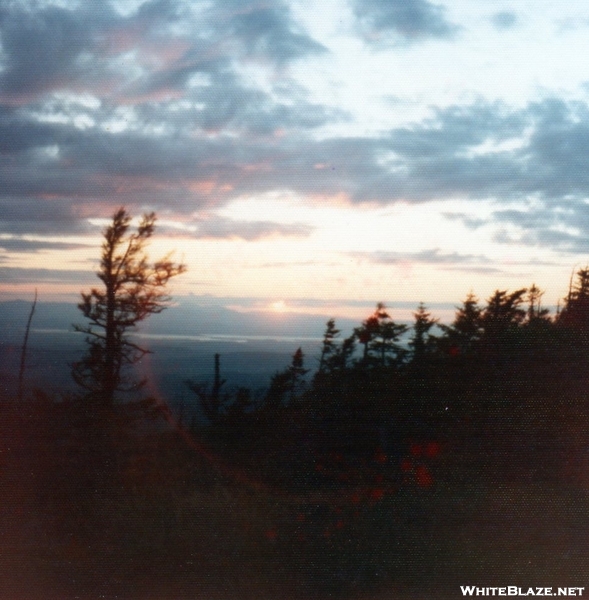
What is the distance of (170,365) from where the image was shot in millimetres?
16047

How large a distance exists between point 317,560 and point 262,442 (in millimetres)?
3290

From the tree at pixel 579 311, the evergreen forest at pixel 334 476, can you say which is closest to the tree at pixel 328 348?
the evergreen forest at pixel 334 476

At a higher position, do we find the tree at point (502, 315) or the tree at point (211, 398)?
the tree at point (502, 315)

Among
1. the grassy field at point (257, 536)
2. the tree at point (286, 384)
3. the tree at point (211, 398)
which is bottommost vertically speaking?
the grassy field at point (257, 536)

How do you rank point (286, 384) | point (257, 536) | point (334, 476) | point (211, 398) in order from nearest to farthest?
point (257, 536)
point (334, 476)
point (286, 384)
point (211, 398)

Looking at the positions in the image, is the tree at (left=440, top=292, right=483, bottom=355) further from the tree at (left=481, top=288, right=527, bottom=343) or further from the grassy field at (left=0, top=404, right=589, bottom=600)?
the grassy field at (left=0, top=404, right=589, bottom=600)

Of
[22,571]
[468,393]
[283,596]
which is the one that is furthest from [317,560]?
[468,393]

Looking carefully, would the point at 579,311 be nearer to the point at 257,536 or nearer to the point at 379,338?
the point at 379,338

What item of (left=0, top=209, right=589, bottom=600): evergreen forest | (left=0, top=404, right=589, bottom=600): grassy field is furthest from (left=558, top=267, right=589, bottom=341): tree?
(left=0, top=404, right=589, bottom=600): grassy field

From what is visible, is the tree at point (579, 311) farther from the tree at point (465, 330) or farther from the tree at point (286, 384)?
the tree at point (286, 384)

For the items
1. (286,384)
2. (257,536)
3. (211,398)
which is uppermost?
(286,384)

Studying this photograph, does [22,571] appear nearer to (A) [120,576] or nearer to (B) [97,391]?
(A) [120,576]

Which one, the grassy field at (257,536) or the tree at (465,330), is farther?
the tree at (465,330)

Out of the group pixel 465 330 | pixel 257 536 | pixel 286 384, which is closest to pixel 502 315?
pixel 465 330
